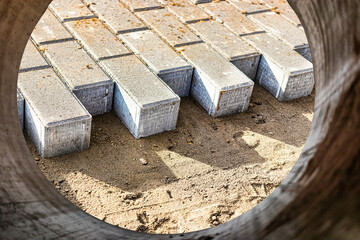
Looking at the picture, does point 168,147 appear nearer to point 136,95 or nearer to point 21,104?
point 136,95

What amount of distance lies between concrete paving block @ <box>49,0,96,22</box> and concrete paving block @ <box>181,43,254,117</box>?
1.47 m

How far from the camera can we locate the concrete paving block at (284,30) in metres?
6.01

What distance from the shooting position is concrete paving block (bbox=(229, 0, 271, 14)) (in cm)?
664

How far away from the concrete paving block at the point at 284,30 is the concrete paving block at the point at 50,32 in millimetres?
2694

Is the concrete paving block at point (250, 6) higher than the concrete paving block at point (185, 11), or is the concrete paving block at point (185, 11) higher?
the concrete paving block at point (250, 6)

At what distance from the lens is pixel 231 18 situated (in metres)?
6.38

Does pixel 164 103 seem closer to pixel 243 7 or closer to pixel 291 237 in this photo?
pixel 243 7

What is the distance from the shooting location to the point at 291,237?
0.42 meters

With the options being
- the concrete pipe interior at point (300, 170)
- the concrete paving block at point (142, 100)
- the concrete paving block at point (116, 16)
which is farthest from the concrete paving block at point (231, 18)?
the concrete pipe interior at point (300, 170)

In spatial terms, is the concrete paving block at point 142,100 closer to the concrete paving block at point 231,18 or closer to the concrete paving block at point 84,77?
the concrete paving block at point 84,77

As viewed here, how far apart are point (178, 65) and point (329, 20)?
4.62 meters

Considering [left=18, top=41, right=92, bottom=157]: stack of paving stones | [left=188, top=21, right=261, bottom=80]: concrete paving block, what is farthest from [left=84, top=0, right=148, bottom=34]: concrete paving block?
[left=18, top=41, right=92, bottom=157]: stack of paving stones

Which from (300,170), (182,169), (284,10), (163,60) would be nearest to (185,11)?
(163,60)

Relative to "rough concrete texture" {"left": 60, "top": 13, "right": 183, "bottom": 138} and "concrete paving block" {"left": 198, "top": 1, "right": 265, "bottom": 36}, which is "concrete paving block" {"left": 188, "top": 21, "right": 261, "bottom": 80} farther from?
"rough concrete texture" {"left": 60, "top": 13, "right": 183, "bottom": 138}
